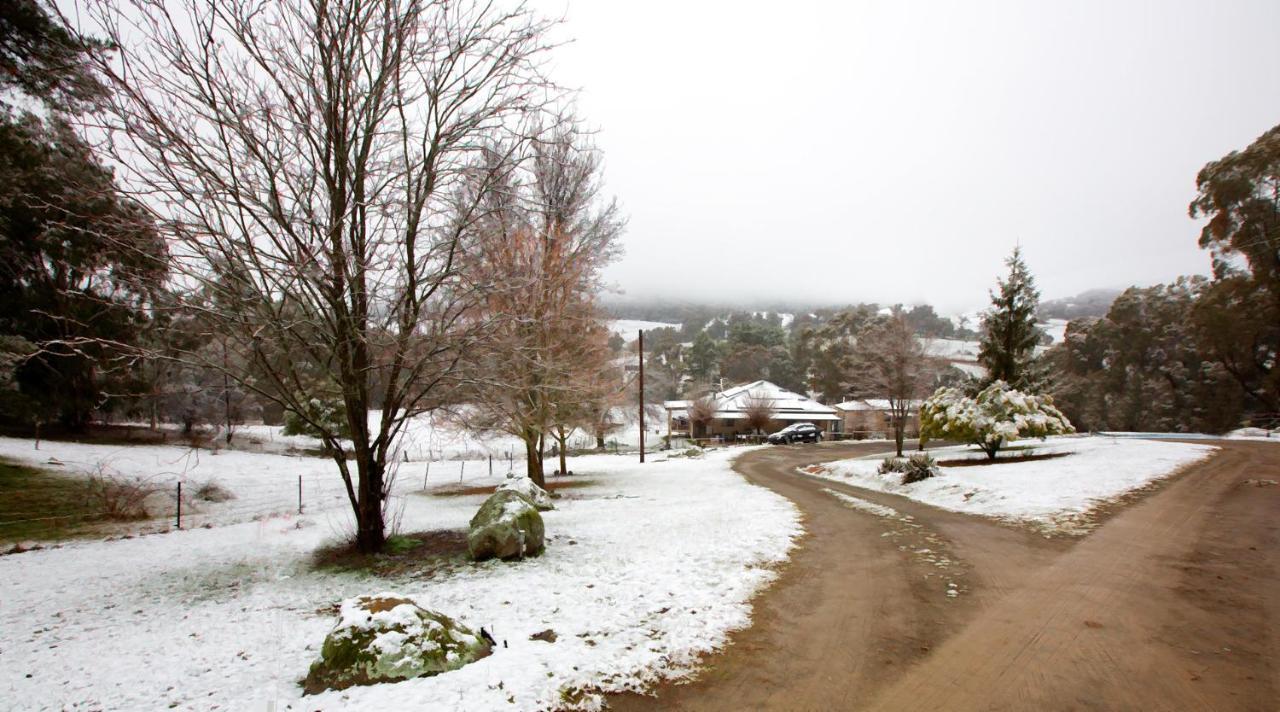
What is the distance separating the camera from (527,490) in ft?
36.1

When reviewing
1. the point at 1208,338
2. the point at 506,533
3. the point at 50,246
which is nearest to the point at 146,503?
the point at 50,246

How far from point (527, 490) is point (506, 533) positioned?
3.19 metres

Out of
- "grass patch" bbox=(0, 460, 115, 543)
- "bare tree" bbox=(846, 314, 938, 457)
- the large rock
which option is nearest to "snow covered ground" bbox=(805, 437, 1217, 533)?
"bare tree" bbox=(846, 314, 938, 457)

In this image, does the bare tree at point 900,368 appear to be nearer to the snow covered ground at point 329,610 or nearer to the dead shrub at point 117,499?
the snow covered ground at point 329,610

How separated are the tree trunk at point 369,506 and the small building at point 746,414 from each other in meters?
40.1

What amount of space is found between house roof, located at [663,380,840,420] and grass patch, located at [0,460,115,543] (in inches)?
1669

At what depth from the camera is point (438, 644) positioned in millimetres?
4379

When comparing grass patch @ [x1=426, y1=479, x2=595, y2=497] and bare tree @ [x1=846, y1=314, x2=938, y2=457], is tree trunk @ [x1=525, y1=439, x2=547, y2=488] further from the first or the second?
bare tree @ [x1=846, y1=314, x2=938, y2=457]

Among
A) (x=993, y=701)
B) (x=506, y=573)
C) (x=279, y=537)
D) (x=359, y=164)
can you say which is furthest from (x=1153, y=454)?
(x=279, y=537)

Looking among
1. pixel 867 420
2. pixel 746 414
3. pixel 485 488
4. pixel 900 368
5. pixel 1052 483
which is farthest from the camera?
pixel 867 420

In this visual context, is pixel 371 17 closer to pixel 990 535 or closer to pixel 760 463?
pixel 990 535

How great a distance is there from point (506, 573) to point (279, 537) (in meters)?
6.70

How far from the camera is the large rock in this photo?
25.8 feet

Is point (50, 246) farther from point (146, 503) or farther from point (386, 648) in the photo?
point (386, 648)
